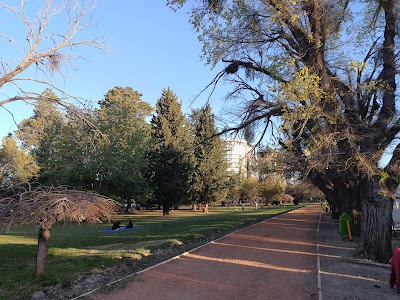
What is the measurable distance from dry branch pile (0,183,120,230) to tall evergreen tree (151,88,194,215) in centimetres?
3322

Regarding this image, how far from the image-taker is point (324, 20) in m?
13.1

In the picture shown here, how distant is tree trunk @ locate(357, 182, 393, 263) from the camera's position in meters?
12.2

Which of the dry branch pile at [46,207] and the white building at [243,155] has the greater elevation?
the white building at [243,155]

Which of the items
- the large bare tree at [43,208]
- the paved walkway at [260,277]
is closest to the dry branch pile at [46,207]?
the large bare tree at [43,208]

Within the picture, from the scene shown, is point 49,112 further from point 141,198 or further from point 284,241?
point 141,198

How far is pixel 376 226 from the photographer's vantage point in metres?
12.3

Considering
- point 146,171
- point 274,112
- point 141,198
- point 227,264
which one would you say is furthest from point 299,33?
point 146,171

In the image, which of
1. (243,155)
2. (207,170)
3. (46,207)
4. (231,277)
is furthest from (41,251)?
(207,170)

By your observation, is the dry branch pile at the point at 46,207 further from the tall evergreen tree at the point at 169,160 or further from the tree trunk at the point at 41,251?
the tall evergreen tree at the point at 169,160

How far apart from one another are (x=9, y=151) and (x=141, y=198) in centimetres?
1861

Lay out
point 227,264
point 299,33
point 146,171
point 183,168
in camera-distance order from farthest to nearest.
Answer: point 183,168 < point 146,171 < point 299,33 < point 227,264

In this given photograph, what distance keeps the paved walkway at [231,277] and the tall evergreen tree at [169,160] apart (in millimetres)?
29243

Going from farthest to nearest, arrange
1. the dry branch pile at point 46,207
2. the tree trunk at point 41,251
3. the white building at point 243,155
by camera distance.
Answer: the white building at point 243,155 → the tree trunk at point 41,251 → the dry branch pile at point 46,207

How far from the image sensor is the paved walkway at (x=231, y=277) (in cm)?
775
